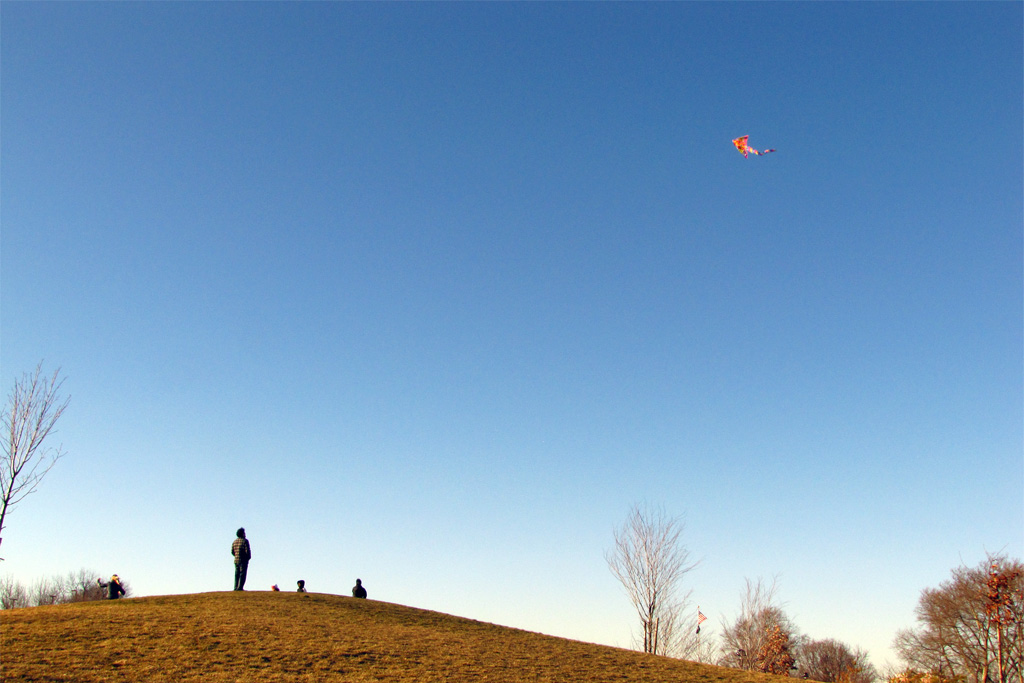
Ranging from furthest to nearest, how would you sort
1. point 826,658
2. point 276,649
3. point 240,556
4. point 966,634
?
point 826,658 → point 966,634 → point 240,556 → point 276,649

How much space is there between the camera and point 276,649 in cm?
1791

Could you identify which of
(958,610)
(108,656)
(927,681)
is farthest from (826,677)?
(108,656)

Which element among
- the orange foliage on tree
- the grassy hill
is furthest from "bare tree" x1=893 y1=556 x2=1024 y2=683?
the grassy hill

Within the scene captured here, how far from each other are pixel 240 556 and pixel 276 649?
10.5 metres

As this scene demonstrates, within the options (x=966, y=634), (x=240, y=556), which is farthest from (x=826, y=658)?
(x=240, y=556)

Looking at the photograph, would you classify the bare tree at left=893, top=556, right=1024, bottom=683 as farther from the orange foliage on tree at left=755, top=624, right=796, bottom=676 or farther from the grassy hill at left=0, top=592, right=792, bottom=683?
the grassy hill at left=0, top=592, right=792, bottom=683

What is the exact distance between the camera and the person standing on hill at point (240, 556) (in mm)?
27198

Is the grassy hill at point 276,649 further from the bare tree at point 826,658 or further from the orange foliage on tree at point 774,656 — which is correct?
the bare tree at point 826,658

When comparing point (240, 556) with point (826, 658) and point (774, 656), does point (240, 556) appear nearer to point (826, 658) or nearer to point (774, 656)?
point (774, 656)

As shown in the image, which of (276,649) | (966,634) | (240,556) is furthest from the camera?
(966,634)

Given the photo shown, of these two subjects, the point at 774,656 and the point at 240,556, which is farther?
the point at 774,656

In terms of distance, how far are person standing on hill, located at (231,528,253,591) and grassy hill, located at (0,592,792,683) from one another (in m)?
1.47

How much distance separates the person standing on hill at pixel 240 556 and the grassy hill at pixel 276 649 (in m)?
1.47

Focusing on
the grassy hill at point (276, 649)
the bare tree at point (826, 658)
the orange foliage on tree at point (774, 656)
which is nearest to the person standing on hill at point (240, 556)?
the grassy hill at point (276, 649)
